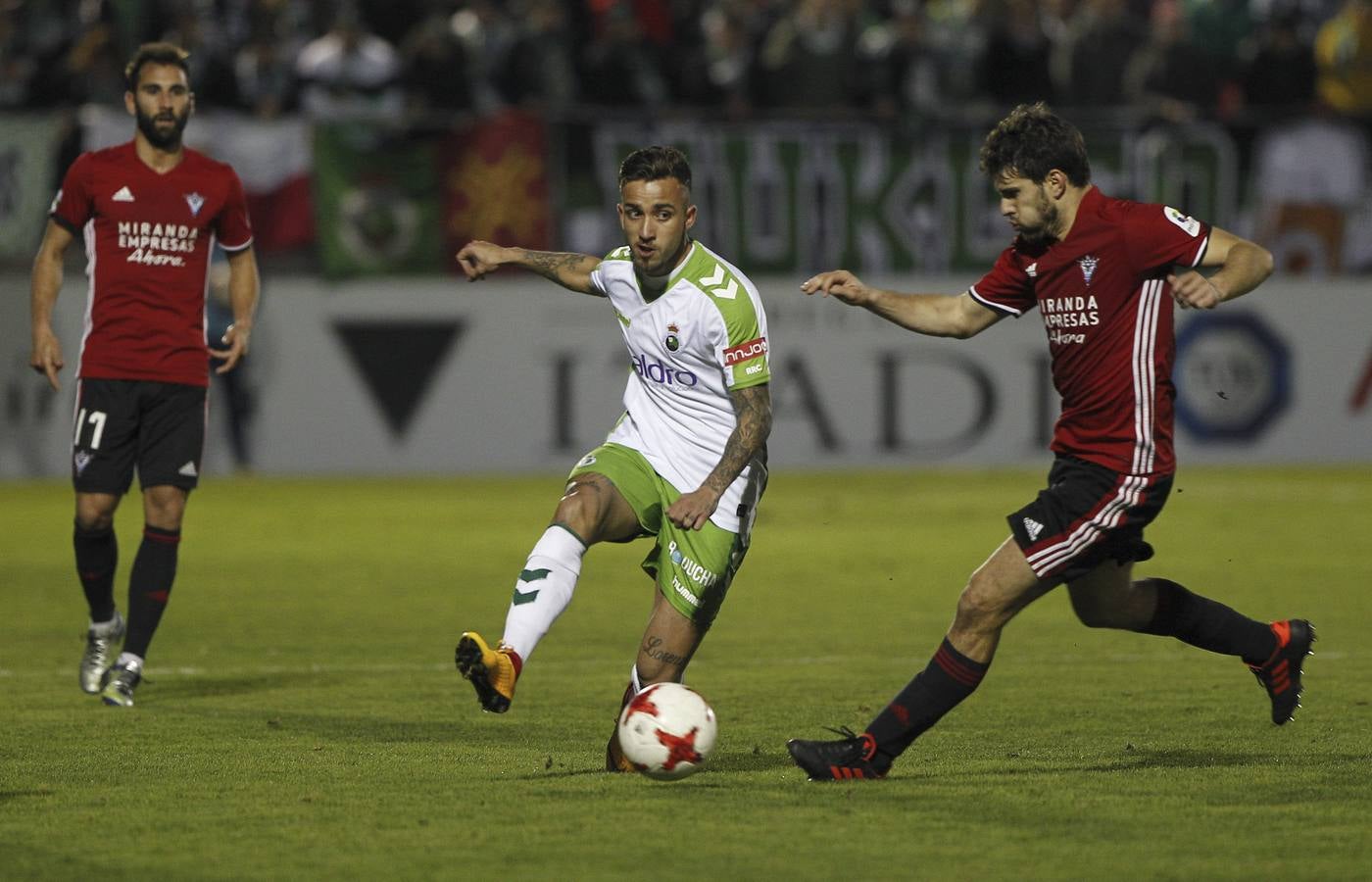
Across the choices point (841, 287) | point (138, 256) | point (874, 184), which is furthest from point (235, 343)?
point (874, 184)

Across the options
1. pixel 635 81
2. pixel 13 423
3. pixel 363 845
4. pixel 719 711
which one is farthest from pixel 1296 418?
Result: pixel 363 845

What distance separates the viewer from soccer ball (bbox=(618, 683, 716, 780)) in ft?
20.0

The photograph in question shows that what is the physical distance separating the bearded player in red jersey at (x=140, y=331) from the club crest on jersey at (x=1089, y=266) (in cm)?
356

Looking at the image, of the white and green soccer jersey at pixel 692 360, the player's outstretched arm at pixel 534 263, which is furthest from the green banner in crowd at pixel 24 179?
the white and green soccer jersey at pixel 692 360

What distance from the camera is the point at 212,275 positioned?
16.2m

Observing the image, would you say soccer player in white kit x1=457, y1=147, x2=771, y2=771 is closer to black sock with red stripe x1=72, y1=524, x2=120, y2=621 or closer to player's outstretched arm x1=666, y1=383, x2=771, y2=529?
player's outstretched arm x1=666, y1=383, x2=771, y2=529

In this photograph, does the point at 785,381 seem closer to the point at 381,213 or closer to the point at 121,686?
the point at 381,213

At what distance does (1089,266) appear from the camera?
6.32 meters

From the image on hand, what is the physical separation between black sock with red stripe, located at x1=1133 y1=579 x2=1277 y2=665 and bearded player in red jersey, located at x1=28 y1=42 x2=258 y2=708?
3679mm

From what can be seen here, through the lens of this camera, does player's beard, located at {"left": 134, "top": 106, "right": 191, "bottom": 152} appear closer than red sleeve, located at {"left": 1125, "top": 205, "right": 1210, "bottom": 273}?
A: No

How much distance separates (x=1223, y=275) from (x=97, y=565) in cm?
462

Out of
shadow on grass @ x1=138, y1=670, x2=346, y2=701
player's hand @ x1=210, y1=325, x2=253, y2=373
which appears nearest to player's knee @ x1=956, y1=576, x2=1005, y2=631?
shadow on grass @ x1=138, y1=670, x2=346, y2=701

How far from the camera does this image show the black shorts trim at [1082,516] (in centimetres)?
628

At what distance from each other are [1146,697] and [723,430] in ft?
7.28
